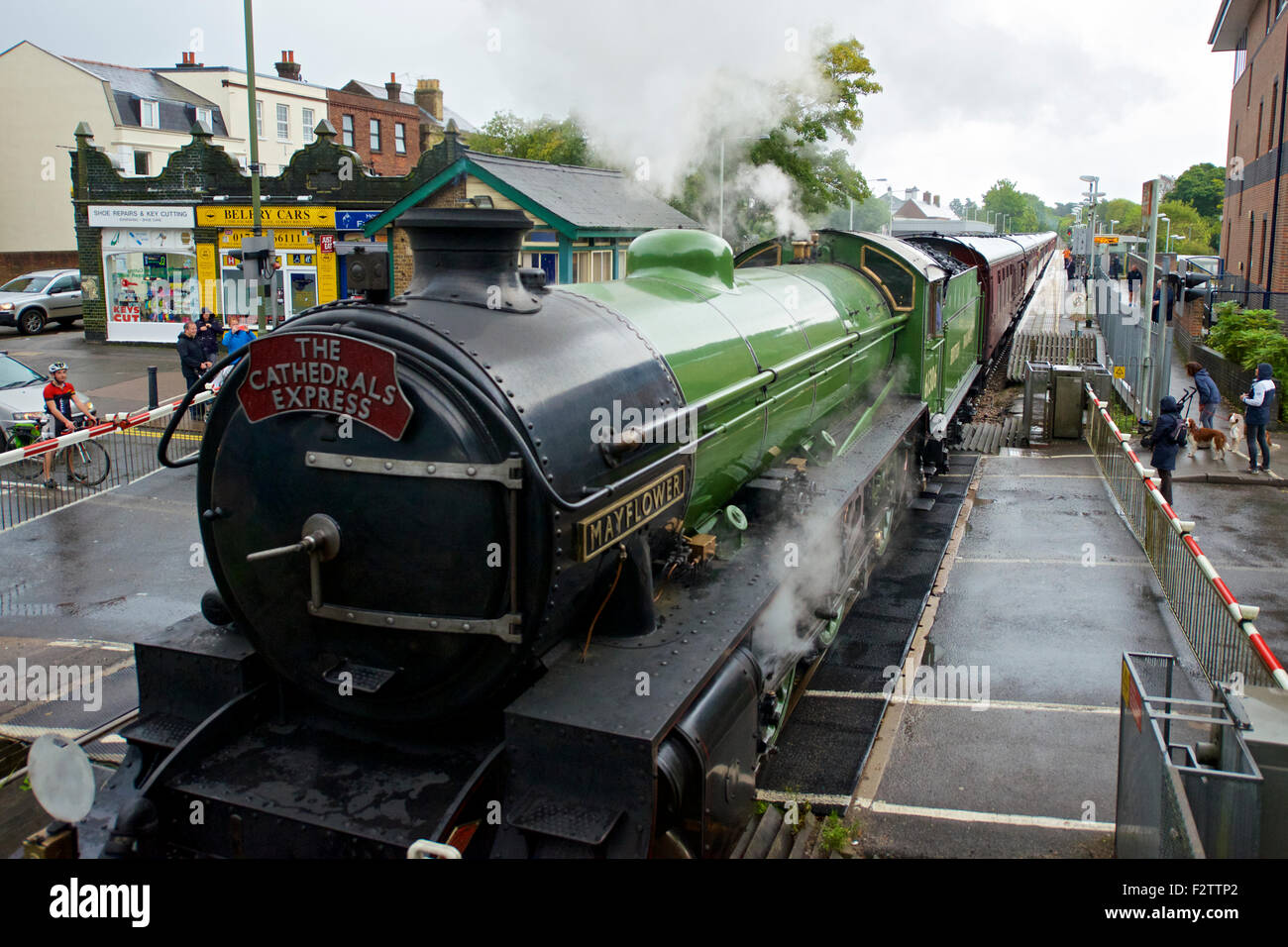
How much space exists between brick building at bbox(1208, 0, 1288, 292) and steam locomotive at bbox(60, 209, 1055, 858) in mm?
22344

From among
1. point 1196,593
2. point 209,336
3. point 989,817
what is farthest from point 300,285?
point 989,817

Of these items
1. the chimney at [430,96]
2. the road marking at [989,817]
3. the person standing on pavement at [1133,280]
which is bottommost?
the road marking at [989,817]

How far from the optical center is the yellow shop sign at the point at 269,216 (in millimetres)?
23250

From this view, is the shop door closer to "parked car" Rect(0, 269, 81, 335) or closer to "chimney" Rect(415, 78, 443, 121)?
"parked car" Rect(0, 269, 81, 335)

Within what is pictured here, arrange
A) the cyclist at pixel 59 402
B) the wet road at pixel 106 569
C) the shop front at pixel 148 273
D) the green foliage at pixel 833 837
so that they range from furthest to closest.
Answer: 1. the shop front at pixel 148 273
2. the cyclist at pixel 59 402
3. the wet road at pixel 106 569
4. the green foliage at pixel 833 837

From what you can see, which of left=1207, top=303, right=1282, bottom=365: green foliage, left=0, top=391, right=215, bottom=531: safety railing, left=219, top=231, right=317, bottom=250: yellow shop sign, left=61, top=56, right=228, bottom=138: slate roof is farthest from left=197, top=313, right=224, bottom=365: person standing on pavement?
left=61, top=56, right=228, bottom=138: slate roof

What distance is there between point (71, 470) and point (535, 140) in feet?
83.1

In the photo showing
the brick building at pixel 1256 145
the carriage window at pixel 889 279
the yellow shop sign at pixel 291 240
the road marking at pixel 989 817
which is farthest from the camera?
the yellow shop sign at pixel 291 240

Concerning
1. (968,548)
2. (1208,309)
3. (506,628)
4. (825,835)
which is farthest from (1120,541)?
(1208,309)

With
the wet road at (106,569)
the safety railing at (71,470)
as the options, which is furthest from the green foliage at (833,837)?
the safety railing at (71,470)

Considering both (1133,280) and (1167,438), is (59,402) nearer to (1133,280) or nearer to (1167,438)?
(1167,438)

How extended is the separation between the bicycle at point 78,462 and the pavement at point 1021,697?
413 inches

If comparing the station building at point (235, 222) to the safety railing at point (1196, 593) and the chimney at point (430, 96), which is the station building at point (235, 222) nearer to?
the safety railing at point (1196, 593)

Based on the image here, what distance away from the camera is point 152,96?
116ft
